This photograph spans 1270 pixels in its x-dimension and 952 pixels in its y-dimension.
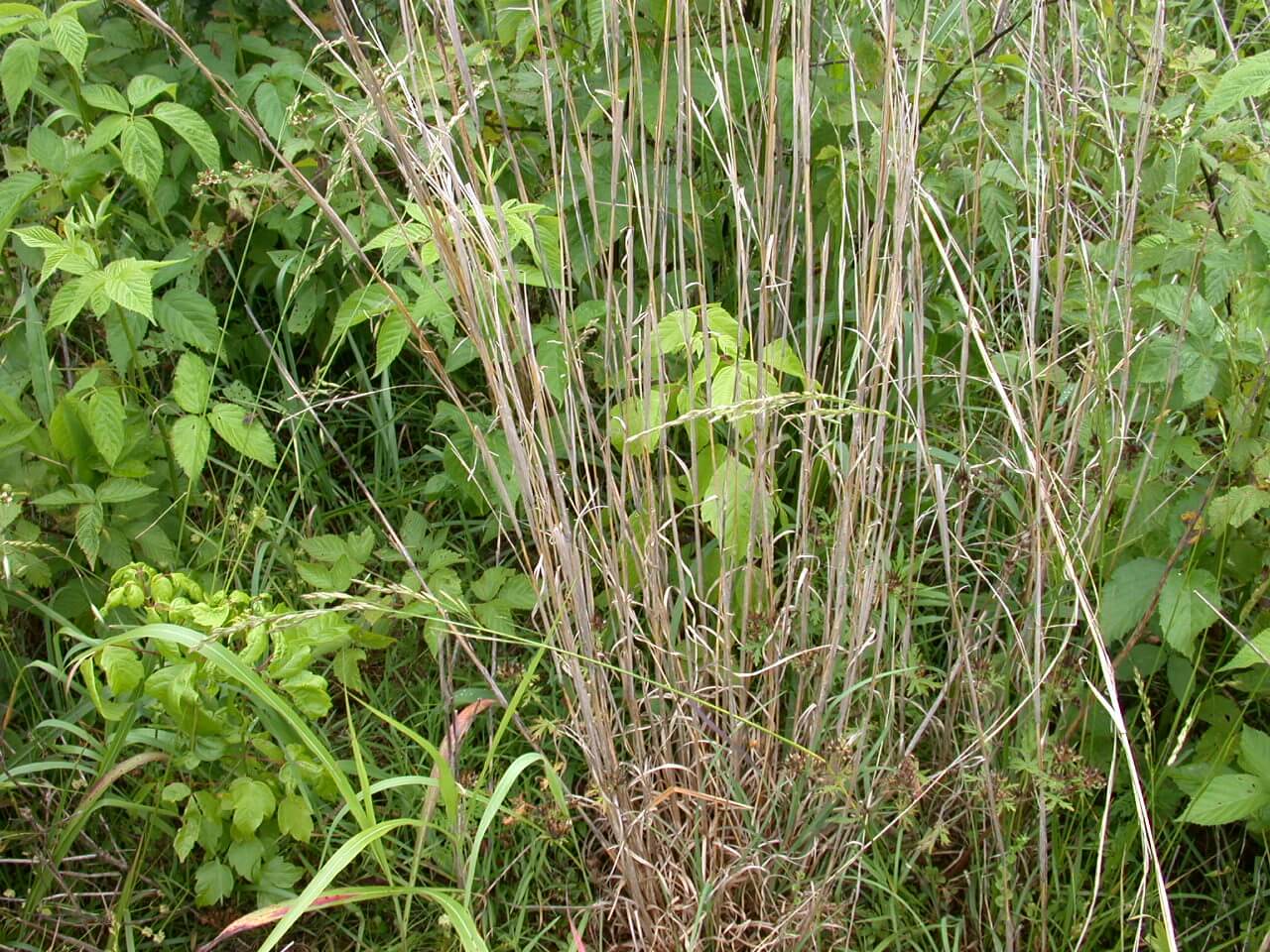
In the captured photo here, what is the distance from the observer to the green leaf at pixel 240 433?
2115 mm

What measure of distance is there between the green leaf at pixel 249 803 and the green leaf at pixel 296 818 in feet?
0.07

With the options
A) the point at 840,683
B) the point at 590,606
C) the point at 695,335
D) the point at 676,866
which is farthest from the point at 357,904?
the point at 695,335

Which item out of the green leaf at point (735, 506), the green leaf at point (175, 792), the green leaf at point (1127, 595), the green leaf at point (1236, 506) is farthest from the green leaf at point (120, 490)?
the green leaf at point (1236, 506)

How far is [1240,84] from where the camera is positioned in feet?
5.11

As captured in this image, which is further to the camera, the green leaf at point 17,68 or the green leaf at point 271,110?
the green leaf at point 271,110

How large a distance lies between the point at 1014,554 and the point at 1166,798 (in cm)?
47

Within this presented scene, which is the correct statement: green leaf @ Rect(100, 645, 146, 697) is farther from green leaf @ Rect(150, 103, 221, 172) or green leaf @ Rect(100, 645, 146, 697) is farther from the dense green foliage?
green leaf @ Rect(150, 103, 221, 172)

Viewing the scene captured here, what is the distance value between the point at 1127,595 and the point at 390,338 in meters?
1.17

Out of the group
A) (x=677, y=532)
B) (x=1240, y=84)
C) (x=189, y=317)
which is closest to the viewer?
(x=1240, y=84)

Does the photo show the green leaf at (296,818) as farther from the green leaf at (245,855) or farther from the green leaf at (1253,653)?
the green leaf at (1253,653)

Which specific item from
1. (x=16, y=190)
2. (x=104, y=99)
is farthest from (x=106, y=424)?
(x=104, y=99)

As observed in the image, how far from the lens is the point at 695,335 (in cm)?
170

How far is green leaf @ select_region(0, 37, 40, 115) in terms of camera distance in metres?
2.08

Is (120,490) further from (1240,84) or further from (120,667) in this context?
(1240,84)
